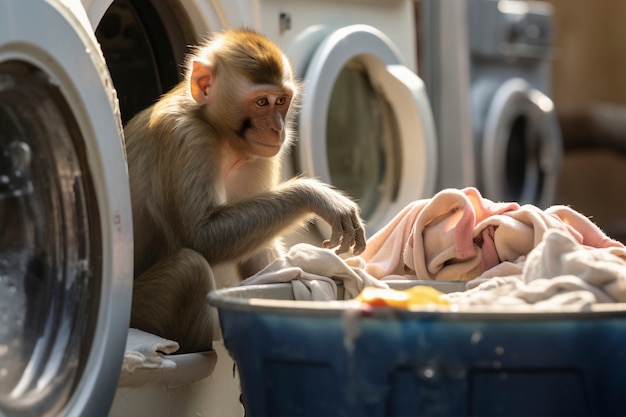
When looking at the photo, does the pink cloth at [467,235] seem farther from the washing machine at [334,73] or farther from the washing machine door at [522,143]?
the washing machine door at [522,143]

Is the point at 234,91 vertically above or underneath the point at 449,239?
above

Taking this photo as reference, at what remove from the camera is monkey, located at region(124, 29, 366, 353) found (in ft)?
6.03

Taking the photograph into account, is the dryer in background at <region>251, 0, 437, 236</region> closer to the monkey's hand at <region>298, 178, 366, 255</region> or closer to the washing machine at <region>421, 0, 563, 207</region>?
the washing machine at <region>421, 0, 563, 207</region>

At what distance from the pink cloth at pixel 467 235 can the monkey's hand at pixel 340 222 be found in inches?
2.9

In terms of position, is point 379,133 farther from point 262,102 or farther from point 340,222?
point 340,222

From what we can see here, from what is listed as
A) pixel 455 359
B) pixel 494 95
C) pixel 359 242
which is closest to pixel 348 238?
pixel 359 242

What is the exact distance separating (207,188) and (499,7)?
2.46 meters

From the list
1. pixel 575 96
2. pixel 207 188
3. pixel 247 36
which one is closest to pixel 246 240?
pixel 207 188

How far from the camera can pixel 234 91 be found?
6.82 ft

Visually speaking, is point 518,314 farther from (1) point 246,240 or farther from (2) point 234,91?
A: (2) point 234,91

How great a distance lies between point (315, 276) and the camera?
5.56 feet

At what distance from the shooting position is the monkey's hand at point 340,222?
197 cm

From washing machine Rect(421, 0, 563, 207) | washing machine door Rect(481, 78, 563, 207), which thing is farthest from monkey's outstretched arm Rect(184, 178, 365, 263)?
washing machine door Rect(481, 78, 563, 207)

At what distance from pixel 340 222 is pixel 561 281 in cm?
73
